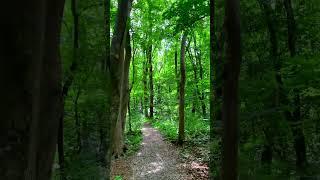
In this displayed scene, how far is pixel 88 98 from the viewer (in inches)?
245

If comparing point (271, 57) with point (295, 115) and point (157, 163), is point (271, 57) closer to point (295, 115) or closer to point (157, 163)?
point (295, 115)

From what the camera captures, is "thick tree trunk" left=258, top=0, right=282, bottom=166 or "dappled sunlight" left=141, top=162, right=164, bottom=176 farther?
"dappled sunlight" left=141, top=162, right=164, bottom=176

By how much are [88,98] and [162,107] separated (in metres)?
28.4

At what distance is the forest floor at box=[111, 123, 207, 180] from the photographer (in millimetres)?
11375

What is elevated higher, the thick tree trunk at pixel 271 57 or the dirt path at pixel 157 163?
the thick tree trunk at pixel 271 57

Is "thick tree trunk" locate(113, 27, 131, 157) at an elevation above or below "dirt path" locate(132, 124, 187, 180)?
above

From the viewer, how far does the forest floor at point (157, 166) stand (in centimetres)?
1138

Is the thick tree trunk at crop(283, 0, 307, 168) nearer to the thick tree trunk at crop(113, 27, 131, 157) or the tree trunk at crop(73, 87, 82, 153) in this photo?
the tree trunk at crop(73, 87, 82, 153)

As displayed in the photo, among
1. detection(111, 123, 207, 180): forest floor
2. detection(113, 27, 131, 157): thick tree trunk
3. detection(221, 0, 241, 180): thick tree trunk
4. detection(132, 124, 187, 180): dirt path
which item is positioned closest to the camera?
detection(221, 0, 241, 180): thick tree trunk

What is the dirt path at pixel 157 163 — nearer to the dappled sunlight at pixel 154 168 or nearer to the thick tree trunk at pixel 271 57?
the dappled sunlight at pixel 154 168

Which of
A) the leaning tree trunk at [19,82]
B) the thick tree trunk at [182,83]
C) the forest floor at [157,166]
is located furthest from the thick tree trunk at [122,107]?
the leaning tree trunk at [19,82]

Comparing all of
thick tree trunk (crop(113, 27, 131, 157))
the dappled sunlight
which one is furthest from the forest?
thick tree trunk (crop(113, 27, 131, 157))

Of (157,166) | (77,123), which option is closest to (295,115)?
(77,123)

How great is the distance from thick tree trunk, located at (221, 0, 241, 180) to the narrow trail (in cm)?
764
